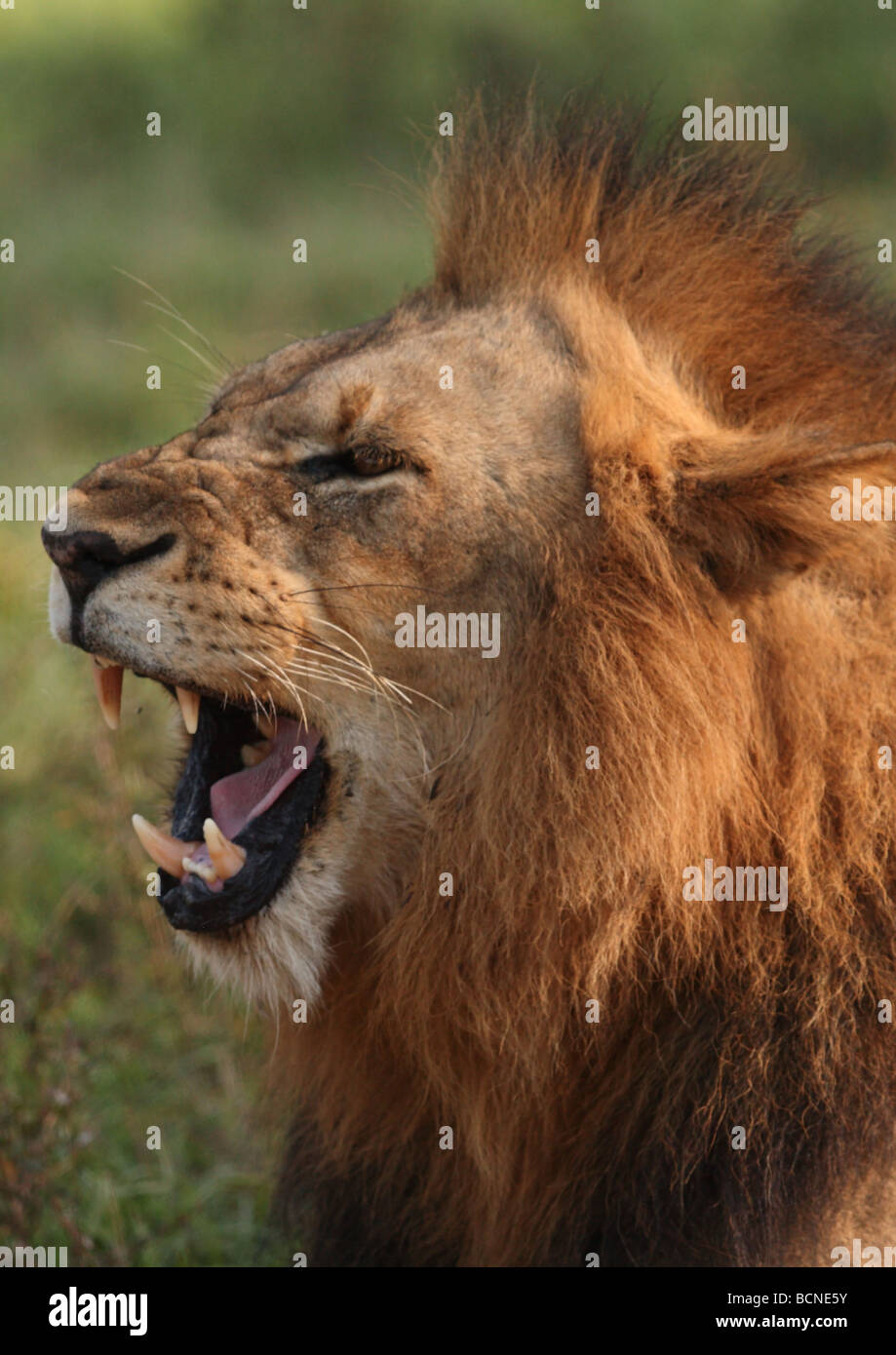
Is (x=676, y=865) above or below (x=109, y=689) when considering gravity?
below

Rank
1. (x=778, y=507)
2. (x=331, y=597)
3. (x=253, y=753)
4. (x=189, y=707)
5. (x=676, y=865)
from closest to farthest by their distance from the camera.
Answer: (x=778, y=507) < (x=676, y=865) < (x=331, y=597) < (x=189, y=707) < (x=253, y=753)

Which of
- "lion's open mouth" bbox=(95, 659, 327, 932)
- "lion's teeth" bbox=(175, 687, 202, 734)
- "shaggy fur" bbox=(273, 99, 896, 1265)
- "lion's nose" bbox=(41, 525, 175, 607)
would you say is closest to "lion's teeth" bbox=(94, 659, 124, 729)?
"lion's open mouth" bbox=(95, 659, 327, 932)

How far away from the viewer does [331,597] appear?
118 inches

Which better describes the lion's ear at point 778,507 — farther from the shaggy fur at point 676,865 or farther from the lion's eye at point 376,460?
the lion's eye at point 376,460

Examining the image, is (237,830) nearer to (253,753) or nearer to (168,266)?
(253,753)

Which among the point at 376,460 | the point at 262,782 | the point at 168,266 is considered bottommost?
the point at 262,782

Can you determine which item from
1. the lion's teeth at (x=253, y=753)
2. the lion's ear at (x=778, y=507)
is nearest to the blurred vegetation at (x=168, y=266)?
the lion's teeth at (x=253, y=753)

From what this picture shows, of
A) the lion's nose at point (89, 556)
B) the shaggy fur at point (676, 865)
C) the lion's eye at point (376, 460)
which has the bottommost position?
the shaggy fur at point (676, 865)

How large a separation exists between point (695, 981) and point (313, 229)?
381 inches

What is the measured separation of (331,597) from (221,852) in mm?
482

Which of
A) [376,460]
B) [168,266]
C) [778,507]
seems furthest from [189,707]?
[168,266]

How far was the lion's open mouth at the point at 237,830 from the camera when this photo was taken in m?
3.03

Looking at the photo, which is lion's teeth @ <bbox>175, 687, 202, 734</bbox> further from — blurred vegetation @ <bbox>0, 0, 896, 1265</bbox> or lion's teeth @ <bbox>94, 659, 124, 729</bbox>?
blurred vegetation @ <bbox>0, 0, 896, 1265</bbox>

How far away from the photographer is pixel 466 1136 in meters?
3.15
